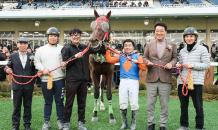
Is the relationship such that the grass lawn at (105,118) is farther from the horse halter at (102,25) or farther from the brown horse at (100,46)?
the horse halter at (102,25)

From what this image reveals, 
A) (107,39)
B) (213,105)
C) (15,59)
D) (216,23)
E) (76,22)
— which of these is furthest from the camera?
(76,22)

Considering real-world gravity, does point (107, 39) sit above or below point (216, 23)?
below

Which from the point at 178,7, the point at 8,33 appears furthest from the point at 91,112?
the point at 8,33

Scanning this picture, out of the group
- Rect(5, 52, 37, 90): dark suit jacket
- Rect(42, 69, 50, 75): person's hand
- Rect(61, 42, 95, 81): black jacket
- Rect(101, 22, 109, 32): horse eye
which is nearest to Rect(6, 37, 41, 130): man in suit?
Rect(5, 52, 37, 90): dark suit jacket

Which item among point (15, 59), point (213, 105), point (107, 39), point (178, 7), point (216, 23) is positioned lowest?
point (213, 105)

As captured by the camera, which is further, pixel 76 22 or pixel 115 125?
pixel 76 22

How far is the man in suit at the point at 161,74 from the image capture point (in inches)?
135

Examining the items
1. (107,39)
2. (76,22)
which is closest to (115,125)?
Result: (107,39)

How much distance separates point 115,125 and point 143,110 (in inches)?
62.3

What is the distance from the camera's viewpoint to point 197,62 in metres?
3.42

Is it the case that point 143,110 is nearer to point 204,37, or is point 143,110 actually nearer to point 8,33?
point 204,37

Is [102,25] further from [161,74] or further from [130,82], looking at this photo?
[161,74]

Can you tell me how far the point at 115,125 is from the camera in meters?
3.97

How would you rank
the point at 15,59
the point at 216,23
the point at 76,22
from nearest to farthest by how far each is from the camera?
the point at 15,59 → the point at 216,23 → the point at 76,22
